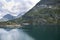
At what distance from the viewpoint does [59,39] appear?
3799 inches

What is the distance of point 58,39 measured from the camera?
318 feet

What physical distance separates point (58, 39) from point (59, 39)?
0.71m
